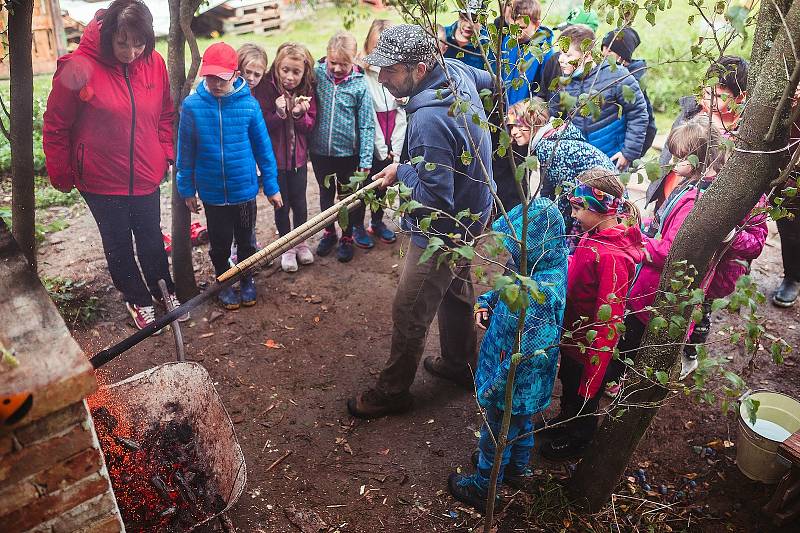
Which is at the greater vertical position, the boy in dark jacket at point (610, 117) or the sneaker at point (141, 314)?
the boy in dark jacket at point (610, 117)

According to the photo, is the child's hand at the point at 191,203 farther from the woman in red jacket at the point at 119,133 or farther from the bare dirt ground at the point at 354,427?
the bare dirt ground at the point at 354,427

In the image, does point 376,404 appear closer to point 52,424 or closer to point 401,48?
point 401,48

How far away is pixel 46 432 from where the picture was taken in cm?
188

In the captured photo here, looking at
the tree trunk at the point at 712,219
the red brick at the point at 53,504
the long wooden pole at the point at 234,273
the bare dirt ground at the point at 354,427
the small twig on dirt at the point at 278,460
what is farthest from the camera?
the small twig on dirt at the point at 278,460

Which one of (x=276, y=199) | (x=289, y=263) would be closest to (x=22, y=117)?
(x=276, y=199)

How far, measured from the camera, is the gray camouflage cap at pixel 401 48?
3277 millimetres

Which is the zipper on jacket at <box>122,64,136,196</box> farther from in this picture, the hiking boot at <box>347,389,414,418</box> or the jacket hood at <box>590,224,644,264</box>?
the jacket hood at <box>590,224,644,264</box>

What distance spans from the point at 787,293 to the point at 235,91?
505 centimetres

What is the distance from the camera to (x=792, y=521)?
10.9ft

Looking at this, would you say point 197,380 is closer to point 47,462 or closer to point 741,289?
point 47,462

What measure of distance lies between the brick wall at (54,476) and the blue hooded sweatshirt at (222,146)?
3.08m

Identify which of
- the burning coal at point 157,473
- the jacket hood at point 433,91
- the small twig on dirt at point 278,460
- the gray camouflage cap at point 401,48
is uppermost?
the gray camouflage cap at point 401,48

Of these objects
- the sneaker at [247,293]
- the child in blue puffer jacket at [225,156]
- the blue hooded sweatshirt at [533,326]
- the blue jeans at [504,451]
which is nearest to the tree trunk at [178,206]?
the child in blue puffer jacket at [225,156]

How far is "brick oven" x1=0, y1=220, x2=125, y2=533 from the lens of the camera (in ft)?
5.91
